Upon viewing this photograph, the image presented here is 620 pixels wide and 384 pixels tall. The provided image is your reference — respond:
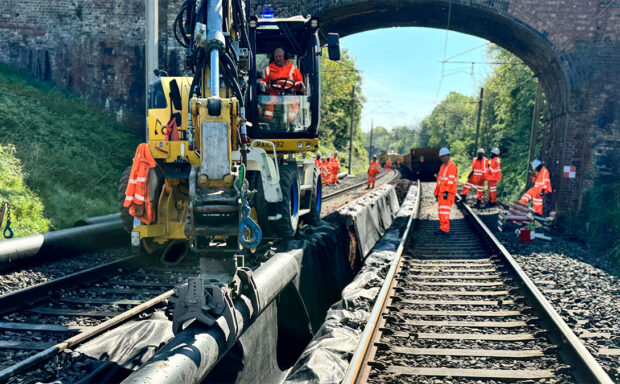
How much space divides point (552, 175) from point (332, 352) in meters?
13.8

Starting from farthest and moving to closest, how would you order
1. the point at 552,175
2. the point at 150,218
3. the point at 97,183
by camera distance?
the point at 552,175, the point at 97,183, the point at 150,218

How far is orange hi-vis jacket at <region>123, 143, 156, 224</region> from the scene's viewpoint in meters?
6.68

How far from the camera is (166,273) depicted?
7.16m

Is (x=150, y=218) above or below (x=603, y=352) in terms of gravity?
above

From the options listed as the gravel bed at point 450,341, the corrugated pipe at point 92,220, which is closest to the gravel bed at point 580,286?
the gravel bed at point 450,341

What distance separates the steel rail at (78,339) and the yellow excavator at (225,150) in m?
1.11

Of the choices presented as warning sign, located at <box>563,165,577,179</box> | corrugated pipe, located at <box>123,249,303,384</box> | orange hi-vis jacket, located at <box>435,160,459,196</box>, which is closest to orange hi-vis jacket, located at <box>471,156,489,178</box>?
warning sign, located at <box>563,165,577,179</box>

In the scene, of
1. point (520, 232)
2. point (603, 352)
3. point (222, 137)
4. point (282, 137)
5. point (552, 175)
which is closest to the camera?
point (222, 137)

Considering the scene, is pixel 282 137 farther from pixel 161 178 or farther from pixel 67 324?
pixel 67 324

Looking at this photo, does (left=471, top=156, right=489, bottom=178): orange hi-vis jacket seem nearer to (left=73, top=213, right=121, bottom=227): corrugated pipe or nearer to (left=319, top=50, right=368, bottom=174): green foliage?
(left=73, top=213, right=121, bottom=227): corrugated pipe

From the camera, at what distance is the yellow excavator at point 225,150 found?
3.81 meters

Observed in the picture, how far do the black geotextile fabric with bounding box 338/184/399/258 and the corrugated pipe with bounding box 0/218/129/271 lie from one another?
14.9 ft

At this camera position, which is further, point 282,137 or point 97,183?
point 97,183

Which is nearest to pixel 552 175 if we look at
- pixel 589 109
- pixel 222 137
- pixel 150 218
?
pixel 589 109
